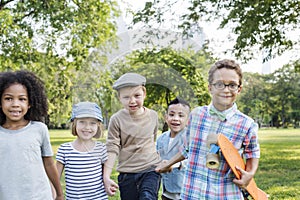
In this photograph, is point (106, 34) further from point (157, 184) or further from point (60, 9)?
point (157, 184)

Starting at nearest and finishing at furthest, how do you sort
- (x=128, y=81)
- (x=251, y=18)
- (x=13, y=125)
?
(x=13, y=125) → (x=128, y=81) → (x=251, y=18)

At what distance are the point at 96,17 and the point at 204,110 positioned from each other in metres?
11.8

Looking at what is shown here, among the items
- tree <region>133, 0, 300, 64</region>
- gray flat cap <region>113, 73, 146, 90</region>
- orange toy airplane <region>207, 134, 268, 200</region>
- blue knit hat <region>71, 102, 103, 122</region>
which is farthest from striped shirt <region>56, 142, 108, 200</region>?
tree <region>133, 0, 300, 64</region>

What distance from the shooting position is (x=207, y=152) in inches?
106

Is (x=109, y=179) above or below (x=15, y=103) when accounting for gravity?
below

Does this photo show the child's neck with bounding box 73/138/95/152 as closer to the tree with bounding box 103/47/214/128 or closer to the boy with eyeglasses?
the tree with bounding box 103/47/214/128

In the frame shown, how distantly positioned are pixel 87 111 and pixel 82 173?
0.44m

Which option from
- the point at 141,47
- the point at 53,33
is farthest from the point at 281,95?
the point at 141,47

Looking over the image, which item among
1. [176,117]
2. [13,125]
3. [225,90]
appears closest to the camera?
[225,90]

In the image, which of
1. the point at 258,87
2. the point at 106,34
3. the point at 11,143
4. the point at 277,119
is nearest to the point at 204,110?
the point at 11,143

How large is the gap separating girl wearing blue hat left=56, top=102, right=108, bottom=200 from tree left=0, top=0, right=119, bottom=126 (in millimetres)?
8752

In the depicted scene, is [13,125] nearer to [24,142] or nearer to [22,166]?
[24,142]

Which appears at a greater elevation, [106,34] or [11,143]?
[106,34]

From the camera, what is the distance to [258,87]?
24031 mm
